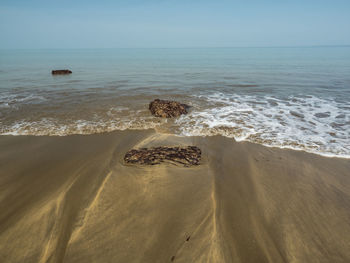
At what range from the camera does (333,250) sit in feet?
6.99

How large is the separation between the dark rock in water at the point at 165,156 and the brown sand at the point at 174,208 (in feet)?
0.67

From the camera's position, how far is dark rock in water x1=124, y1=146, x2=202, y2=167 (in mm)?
3742

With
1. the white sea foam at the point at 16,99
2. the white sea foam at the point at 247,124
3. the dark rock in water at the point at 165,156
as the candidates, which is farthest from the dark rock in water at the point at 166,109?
the white sea foam at the point at 16,99

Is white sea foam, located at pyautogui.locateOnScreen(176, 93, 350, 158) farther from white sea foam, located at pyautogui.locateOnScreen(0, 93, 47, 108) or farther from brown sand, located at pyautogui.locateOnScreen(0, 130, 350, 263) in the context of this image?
white sea foam, located at pyautogui.locateOnScreen(0, 93, 47, 108)

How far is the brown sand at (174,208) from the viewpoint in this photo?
210 centimetres

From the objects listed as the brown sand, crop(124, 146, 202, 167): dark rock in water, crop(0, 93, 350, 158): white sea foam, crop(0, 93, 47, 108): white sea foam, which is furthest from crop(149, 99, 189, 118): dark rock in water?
crop(0, 93, 47, 108): white sea foam

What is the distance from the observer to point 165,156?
12.7 ft

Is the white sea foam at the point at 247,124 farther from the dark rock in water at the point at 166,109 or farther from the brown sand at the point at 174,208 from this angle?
the brown sand at the point at 174,208

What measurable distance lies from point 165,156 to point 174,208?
1.37 m

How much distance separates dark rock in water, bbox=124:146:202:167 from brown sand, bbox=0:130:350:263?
8.1 inches

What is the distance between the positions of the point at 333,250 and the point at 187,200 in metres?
1.88

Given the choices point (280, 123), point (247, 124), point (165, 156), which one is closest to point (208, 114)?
point (247, 124)

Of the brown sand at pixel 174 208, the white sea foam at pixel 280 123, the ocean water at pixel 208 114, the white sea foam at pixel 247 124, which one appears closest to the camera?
the brown sand at pixel 174 208

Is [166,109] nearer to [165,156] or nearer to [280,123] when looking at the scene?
[165,156]
